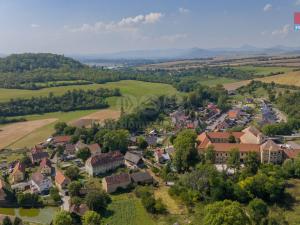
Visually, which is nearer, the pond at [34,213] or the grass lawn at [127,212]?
the grass lawn at [127,212]

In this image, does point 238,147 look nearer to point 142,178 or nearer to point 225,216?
point 142,178

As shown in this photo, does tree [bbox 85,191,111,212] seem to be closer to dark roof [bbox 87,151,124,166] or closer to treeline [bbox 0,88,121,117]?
dark roof [bbox 87,151,124,166]

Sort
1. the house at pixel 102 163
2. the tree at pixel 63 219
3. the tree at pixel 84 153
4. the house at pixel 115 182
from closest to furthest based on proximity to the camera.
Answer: the tree at pixel 63 219, the house at pixel 115 182, the house at pixel 102 163, the tree at pixel 84 153

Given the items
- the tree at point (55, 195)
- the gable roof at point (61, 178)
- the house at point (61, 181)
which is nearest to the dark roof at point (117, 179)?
the house at point (61, 181)

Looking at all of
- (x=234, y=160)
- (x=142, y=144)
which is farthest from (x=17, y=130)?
(x=234, y=160)

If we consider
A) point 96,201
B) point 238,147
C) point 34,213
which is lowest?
point 34,213

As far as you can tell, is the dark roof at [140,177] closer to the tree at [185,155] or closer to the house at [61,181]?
the tree at [185,155]

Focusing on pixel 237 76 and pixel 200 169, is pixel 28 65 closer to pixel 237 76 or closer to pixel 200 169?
pixel 237 76
